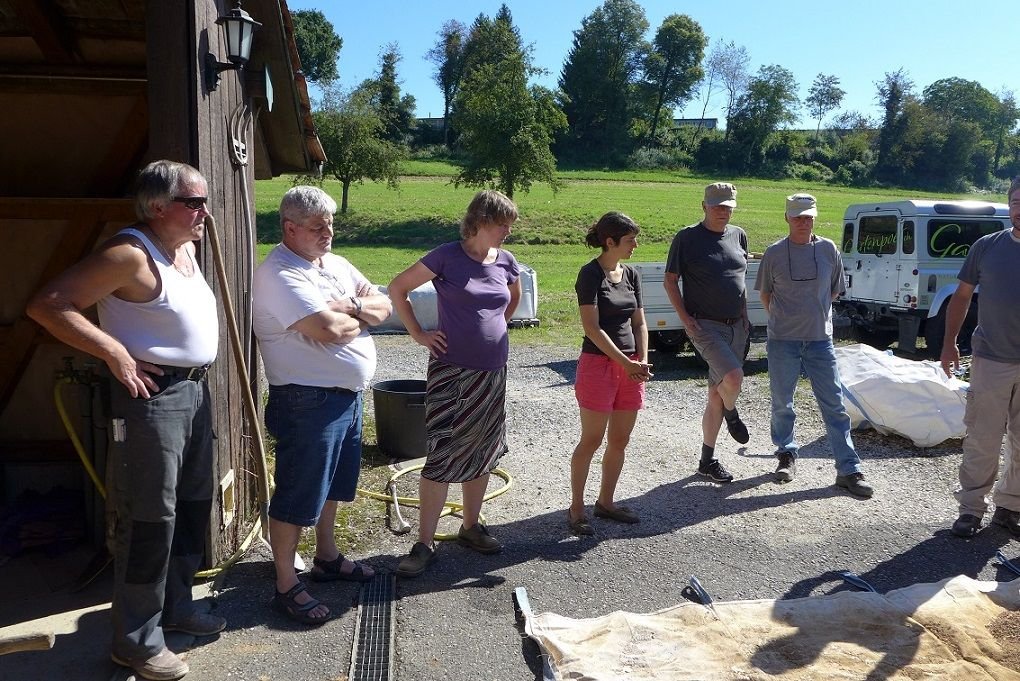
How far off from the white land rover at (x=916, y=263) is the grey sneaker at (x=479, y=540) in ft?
29.4

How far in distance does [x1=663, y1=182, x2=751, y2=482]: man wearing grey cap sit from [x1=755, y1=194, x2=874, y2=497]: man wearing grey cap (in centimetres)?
34

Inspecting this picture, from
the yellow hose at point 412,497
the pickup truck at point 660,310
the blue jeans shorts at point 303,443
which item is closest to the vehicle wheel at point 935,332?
the pickup truck at point 660,310

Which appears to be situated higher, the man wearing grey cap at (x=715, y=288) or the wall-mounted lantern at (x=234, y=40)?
the wall-mounted lantern at (x=234, y=40)

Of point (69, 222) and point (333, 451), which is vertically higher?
point (69, 222)

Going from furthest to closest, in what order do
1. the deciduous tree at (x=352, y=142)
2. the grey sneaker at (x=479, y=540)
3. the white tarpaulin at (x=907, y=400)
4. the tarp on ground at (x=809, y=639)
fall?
the deciduous tree at (x=352, y=142) → the white tarpaulin at (x=907, y=400) → the grey sneaker at (x=479, y=540) → the tarp on ground at (x=809, y=639)

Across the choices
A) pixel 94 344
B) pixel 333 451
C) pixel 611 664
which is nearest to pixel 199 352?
pixel 94 344

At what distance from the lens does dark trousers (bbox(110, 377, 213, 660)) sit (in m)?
2.91

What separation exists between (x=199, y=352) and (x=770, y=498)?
3732 mm

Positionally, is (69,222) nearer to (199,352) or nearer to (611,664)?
(199,352)

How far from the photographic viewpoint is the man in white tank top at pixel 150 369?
280 cm

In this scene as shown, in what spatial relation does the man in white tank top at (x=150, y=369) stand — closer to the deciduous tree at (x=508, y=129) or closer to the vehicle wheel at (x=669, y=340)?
the vehicle wheel at (x=669, y=340)

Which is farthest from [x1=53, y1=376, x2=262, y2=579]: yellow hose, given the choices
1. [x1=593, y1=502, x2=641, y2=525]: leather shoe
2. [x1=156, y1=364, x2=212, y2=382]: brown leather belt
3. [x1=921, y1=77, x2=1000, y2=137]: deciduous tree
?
[x1=921, y1=77, x2=1000, y2=137]: deciduous tree

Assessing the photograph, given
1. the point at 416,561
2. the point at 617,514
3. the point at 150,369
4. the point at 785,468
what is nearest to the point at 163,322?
the point at 150,369

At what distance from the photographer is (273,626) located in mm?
3475
